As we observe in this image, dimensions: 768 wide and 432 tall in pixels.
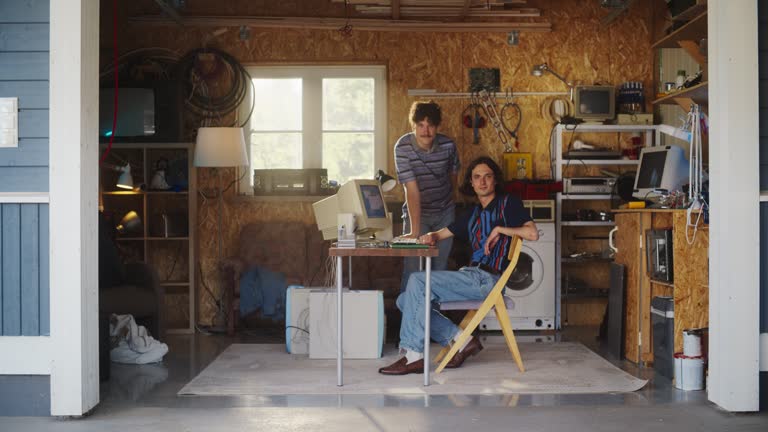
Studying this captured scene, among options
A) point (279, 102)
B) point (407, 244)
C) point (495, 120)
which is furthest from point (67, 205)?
point (495, 120)

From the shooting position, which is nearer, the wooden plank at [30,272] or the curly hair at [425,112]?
the wooden plank at [30,272]

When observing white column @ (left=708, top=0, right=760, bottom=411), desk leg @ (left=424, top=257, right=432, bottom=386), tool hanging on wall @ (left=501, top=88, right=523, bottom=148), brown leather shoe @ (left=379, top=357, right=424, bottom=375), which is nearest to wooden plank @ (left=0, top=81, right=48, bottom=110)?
desk leg @ (left=424, top=257, right=432, bottom=386)

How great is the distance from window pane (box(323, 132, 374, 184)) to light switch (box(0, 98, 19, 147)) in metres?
3.75

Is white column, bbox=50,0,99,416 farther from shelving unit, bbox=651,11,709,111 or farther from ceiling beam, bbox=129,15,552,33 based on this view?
ceiling beam, bbox=129,15,552,33

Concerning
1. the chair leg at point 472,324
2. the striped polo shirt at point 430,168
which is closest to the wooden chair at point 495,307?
the chair leg at point 472,324

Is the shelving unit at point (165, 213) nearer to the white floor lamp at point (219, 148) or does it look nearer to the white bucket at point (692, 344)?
the white floor lamp at point (219, 148)

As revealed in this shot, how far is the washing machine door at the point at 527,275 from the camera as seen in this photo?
22.3 ft

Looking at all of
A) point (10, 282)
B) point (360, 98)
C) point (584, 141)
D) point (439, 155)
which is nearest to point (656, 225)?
point (439, 155)

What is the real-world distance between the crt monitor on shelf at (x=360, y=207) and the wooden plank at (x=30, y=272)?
177cm

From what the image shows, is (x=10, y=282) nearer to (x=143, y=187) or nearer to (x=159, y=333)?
(x=159, y=333)

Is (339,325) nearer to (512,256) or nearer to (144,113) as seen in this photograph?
(512,256)

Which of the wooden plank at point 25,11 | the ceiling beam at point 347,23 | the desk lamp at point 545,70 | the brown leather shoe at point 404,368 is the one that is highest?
the ceiling beam at point 347,23

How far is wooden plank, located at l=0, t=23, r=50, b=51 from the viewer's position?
155 inches

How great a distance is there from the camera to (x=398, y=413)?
3939mm
